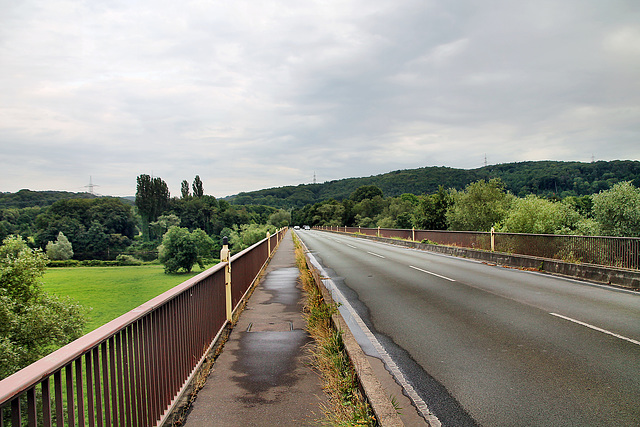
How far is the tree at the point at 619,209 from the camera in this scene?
19062 millimetres

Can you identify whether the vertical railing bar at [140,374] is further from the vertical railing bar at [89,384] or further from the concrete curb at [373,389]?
the concrete curb at [373,389]

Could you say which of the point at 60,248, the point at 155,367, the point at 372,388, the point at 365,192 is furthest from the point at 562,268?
the point at 365,192

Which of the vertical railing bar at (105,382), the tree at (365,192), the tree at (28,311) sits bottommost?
the tree at (28,311)

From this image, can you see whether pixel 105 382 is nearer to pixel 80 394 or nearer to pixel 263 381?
pixel 80 394

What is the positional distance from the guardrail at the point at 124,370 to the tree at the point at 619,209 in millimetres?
21228

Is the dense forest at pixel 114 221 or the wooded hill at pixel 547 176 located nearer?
the wooded hill at pixel 547 176

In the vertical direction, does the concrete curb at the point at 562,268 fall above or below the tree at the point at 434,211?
below

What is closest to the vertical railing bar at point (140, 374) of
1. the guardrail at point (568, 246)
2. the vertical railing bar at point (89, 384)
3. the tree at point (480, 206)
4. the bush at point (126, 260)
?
the vertical railing bar at point (89, 384)

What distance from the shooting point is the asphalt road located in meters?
3.95

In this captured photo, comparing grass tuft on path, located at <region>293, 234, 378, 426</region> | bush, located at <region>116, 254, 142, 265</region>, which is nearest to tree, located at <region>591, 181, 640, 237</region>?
grass tuft on path, located at <region>293, 234, 378, 426</region>

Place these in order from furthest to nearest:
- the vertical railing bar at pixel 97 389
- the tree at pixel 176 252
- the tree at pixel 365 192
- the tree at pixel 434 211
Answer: the tree at pixel 365 192
the tree at pixel 176 252
the tree at pixel 434 211
the vertical railing bar at pixel 97 389

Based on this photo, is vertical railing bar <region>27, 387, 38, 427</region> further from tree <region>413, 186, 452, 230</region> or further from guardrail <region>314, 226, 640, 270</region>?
tree <region>413, 186, 452, 230</region>

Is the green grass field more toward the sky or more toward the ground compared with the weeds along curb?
more toward the ground

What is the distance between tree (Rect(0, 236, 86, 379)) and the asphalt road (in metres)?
16.0
